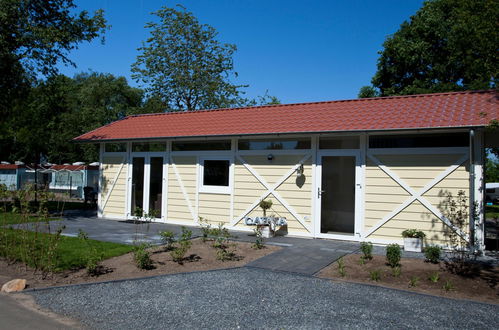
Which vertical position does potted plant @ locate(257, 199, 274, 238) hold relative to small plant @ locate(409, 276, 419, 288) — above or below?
above

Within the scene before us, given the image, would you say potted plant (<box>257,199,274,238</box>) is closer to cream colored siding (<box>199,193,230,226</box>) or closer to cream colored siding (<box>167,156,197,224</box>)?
cream colored siding (<box>199,193,230,226</box>)

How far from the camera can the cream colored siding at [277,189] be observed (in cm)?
1059

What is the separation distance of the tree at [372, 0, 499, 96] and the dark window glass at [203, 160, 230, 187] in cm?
1453

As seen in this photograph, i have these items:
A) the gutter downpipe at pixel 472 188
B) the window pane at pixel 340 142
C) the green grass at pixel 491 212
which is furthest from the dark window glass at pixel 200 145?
the green grass at pixel 491 212

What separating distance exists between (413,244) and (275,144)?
4.39 m

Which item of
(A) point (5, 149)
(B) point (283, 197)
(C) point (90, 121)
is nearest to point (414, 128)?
(B) point (283, 197)

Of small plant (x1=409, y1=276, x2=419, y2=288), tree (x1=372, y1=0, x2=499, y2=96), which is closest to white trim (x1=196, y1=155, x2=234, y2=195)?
small plant (x1=409, y1=276, x2=419, y2=288)

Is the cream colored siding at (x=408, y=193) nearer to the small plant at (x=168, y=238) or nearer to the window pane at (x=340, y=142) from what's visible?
the window pane at (x=340, y=142)

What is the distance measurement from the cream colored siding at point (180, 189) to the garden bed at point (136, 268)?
3657 mm

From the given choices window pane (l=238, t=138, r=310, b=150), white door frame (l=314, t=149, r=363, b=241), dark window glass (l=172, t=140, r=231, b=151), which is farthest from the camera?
dark window glass (l=172, t=140, r=231, b=151)

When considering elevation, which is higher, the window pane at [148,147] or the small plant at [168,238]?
the window pane at [148,147]

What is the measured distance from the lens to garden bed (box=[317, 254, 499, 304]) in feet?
19.0

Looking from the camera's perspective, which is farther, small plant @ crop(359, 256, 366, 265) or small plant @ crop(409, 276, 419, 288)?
small plant @ crop(359, 256, 366, 265)

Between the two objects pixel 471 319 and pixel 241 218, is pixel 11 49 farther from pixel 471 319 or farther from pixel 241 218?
pixel 471 319
